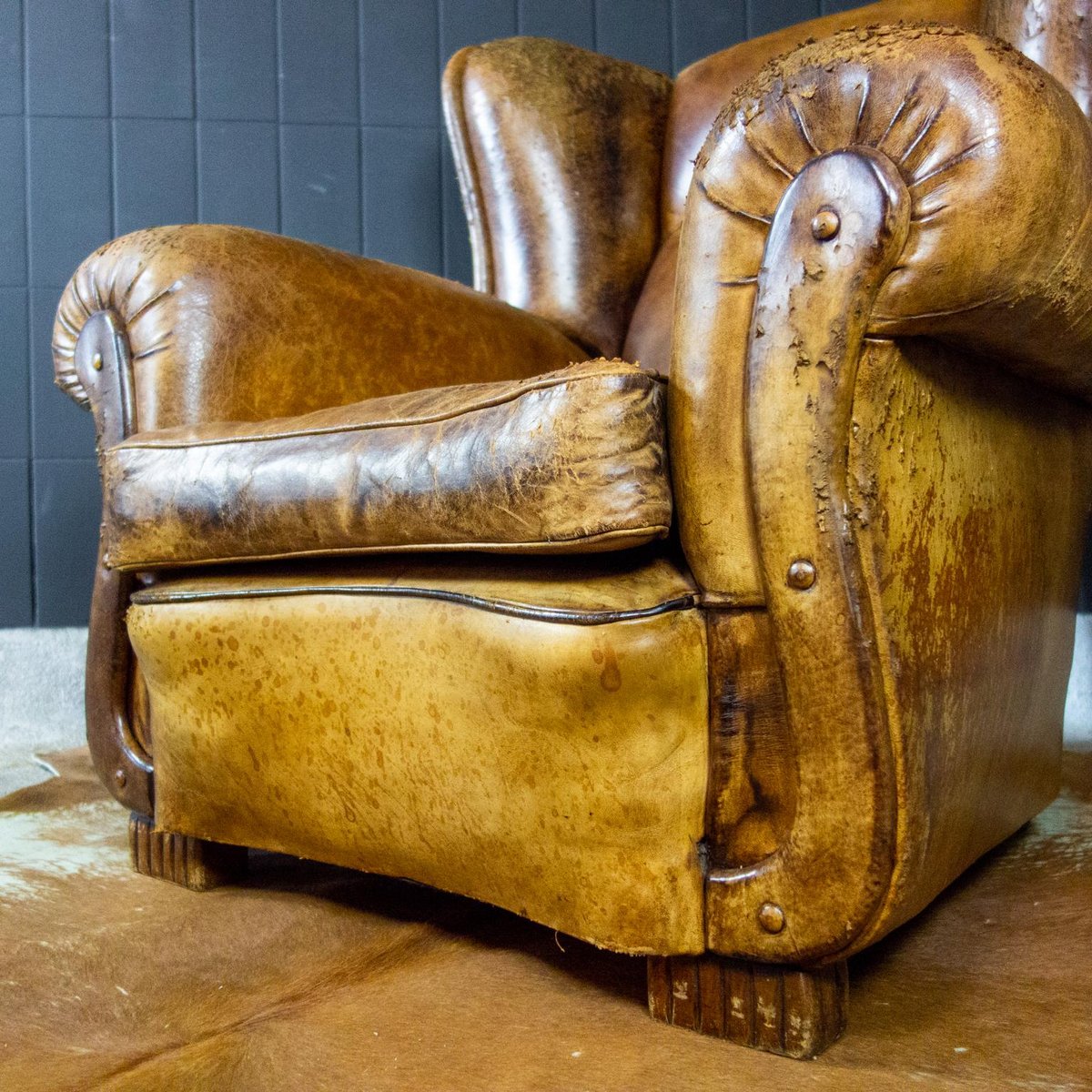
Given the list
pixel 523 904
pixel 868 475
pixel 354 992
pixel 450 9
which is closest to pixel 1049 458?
pixel 868 475

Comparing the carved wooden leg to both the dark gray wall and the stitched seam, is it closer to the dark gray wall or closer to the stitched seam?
the stitched seam

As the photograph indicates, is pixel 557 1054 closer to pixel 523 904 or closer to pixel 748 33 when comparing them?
pixel 523 904

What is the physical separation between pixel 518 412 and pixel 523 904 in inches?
15.3

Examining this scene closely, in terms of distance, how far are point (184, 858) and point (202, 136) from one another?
1.51 meters

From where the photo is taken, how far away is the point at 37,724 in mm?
2074

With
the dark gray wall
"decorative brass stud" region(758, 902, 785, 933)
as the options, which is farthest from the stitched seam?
the dark gray wall

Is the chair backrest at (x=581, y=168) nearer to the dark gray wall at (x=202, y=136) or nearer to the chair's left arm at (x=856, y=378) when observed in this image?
the dark gray wall at (x=202, y=136)

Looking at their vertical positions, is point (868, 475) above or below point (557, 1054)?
above

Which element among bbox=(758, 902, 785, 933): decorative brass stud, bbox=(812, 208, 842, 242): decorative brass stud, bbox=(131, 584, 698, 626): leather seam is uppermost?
bbox=(812, 208, 842, 242): decorative brass stud

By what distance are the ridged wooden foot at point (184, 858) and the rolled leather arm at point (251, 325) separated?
455 mm

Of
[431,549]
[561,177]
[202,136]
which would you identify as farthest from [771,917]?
[202,136]

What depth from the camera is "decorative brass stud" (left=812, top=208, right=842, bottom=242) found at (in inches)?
28.3

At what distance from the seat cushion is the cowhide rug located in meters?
0.37

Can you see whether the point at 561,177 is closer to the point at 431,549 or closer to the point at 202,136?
the point at 202,136
